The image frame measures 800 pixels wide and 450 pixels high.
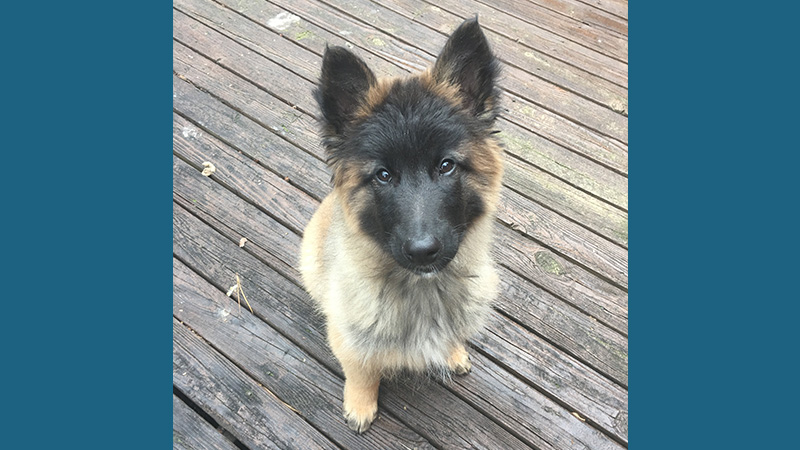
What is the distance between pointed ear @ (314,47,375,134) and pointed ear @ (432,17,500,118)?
12.7 inches

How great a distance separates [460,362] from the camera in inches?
125

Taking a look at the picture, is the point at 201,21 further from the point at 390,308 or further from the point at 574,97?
the point at 390,308

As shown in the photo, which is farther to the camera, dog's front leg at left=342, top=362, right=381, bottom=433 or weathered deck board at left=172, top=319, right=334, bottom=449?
weathered deck board at left=172, top=319, right=334, bottom=449

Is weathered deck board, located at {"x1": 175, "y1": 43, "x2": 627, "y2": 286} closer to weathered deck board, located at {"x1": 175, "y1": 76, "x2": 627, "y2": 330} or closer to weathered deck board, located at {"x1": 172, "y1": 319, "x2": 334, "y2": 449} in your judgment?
weathered deck board, located at {"x1": 175, "y1": 76, "x2": 627, "y2": 330}

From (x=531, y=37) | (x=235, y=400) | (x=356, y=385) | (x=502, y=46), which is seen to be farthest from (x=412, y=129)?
(x=531, y=37)

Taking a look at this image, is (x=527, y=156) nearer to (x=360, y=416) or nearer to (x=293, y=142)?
(x=293, y=142)

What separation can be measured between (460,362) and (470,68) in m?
1.67

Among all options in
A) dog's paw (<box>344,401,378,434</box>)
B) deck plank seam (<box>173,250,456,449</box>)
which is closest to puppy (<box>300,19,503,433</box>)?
dog's paw (<box>344,401,378,434</box>)

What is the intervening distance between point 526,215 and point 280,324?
182cm

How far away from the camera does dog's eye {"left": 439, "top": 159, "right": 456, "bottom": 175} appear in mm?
2258

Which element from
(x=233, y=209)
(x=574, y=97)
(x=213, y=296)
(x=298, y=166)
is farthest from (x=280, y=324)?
(x=574, y=97)

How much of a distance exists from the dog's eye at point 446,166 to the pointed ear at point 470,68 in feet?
0.95

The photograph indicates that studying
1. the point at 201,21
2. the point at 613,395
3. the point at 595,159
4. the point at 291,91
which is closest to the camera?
the point at 613,395

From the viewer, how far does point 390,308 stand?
2621 millimetres
